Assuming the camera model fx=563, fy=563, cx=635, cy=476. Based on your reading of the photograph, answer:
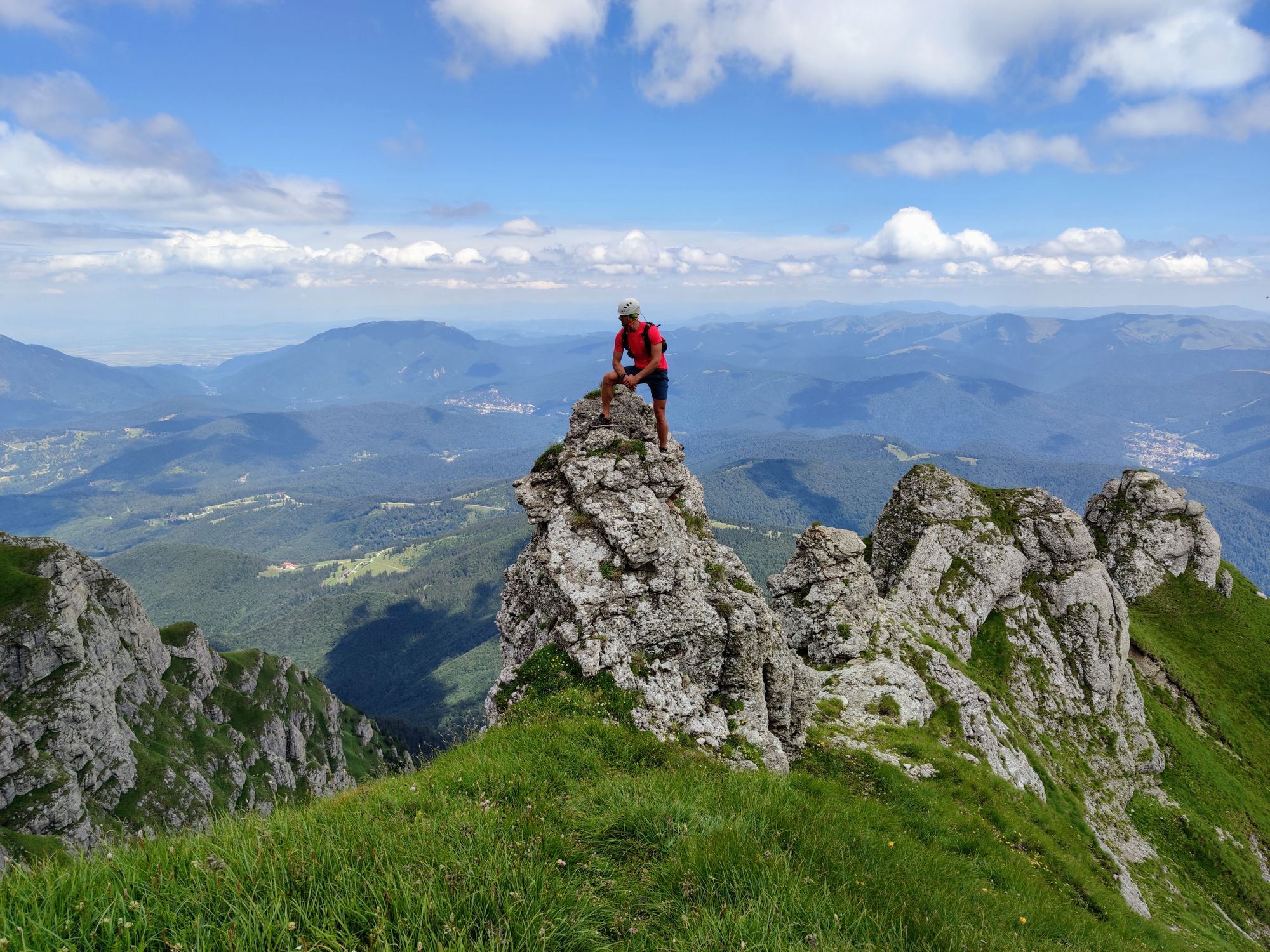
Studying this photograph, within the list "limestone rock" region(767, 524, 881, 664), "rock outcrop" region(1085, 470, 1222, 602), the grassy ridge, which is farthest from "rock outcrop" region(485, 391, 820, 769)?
"rock outcrop" region(1085, 470, 1222, 602)

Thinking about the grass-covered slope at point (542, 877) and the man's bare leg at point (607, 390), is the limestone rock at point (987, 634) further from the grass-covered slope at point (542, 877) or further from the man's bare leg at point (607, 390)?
the grass-covered slope at point (542, 877)

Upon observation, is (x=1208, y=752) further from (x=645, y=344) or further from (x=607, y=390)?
(x=645, y=344)

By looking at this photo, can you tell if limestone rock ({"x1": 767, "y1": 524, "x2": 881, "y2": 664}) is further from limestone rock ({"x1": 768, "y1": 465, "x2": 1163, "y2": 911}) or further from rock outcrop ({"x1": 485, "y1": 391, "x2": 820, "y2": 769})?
rock outcrop ({"x1": 485, "y1": 391, "x2": 820, "y2": 769})

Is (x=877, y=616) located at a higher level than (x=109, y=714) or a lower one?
higher

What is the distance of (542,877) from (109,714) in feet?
429

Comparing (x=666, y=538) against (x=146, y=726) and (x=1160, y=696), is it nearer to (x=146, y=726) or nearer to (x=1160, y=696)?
(x=1160, y=696)

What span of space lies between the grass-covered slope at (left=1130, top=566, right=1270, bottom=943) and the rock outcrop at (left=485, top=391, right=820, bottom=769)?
3071 cm

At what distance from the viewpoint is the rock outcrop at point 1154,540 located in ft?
225

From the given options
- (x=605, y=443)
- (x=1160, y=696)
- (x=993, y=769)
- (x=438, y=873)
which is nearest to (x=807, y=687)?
(x=605, y=443)

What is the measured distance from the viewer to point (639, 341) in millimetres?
20984

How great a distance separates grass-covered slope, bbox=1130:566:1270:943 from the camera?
133 ft

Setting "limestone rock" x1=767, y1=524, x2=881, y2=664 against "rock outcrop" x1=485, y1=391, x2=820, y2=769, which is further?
"limestone rock" x1=767, y1=524, x2=881, y2=664

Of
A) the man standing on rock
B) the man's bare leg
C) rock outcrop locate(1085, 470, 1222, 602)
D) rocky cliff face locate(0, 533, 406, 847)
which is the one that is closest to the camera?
the man standing on rock

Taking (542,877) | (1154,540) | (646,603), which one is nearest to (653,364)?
(646,603)
